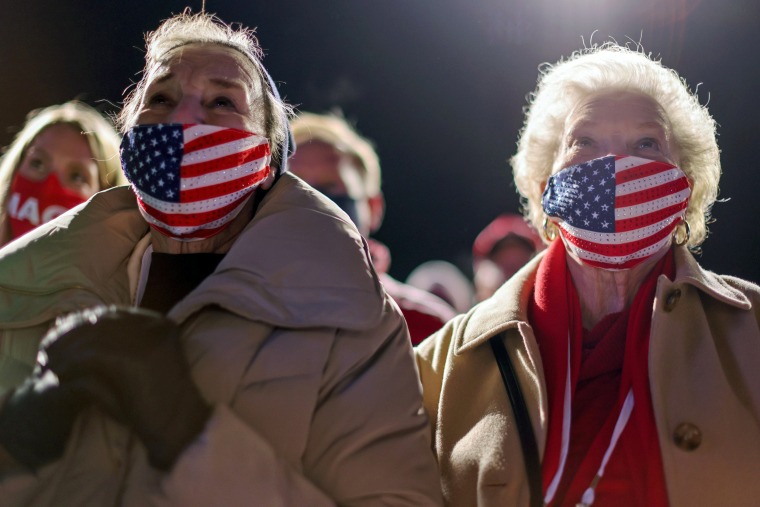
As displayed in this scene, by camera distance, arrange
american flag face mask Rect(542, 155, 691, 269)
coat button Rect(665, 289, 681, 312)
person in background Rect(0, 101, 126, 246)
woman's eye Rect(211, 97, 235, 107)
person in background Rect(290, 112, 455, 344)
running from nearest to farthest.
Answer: woman's eye Rect(211, 97, 235, 107), coat button Rect(665, 289, 681, 312), american flag face mask Rect(542, 155, 691, 269), person in background Rect(0, 101, 126, 246), person in background Rect(290, 112, 455, 344)

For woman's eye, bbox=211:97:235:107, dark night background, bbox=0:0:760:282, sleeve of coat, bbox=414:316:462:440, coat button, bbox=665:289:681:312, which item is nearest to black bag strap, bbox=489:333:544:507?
sleeve of coat, bbox=414:316:462:440

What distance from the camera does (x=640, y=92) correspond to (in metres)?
2.77

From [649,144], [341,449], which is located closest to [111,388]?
[341,449]

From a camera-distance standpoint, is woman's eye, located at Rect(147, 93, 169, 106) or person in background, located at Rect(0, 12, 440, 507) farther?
woman's eye, located at Rect(147, 93, 169, 106)

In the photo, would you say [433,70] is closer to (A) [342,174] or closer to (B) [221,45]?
(A) [342,174]

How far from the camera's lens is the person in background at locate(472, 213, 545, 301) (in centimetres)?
575

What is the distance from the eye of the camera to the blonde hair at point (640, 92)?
9.18 feet

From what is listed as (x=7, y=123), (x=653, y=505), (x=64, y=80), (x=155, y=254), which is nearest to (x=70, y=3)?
(x=64, y=80)

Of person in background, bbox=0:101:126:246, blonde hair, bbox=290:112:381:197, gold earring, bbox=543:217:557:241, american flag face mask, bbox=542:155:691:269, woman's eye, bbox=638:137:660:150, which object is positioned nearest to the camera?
american flag face mask, bbox=542:155:691:269

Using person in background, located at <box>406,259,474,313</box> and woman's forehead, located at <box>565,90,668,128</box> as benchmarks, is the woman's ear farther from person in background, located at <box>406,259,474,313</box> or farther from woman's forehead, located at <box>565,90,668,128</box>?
person in background, located at <box>406,259,474,313</box>

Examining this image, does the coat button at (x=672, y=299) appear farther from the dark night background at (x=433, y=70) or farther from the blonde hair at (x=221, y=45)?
the dark night background at (x=433, y=70)

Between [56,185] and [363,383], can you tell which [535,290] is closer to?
[363,383]

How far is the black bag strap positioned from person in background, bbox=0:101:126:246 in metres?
1.77

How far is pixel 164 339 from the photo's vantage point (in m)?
1.67
